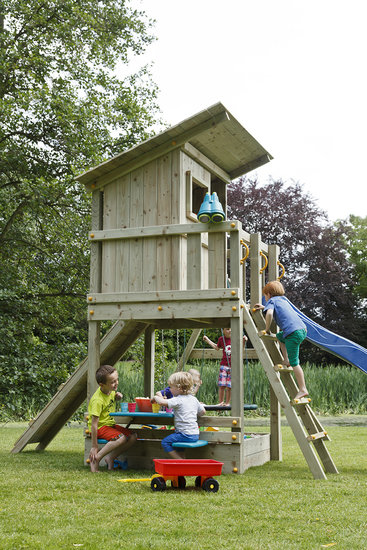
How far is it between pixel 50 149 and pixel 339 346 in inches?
415

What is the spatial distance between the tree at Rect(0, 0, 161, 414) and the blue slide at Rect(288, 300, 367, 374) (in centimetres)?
811

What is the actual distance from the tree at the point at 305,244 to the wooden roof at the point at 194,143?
17.7 metres

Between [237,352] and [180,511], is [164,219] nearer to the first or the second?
[237,352]

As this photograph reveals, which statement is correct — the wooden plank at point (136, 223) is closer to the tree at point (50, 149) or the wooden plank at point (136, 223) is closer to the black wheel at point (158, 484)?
the black wheel at point (158, 484)

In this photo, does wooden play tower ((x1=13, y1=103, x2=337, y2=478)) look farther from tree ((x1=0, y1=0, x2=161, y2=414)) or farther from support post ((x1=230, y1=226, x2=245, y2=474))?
tree ((x1=0, y1=0, x2=161, y2=414))

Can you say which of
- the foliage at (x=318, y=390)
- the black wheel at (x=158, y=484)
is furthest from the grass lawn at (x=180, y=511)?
the foliage at (x=318, y=390)

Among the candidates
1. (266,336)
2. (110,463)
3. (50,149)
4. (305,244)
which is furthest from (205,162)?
(305,244)

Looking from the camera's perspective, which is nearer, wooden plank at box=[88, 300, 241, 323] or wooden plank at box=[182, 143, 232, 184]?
wooden plank at box=[88, 300, 241, 323]

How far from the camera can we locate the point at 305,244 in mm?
27016

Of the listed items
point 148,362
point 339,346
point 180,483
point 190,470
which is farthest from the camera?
point 148,362

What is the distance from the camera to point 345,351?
719 centimetres

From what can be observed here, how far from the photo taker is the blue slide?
23.3 ft

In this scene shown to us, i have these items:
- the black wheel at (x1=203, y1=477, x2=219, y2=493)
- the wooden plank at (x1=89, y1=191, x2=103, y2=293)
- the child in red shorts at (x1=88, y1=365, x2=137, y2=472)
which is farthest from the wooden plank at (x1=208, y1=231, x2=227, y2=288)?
the black wheel at (x1=203, y1=477, x2=219, y2=493)

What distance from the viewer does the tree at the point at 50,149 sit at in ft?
48.0
